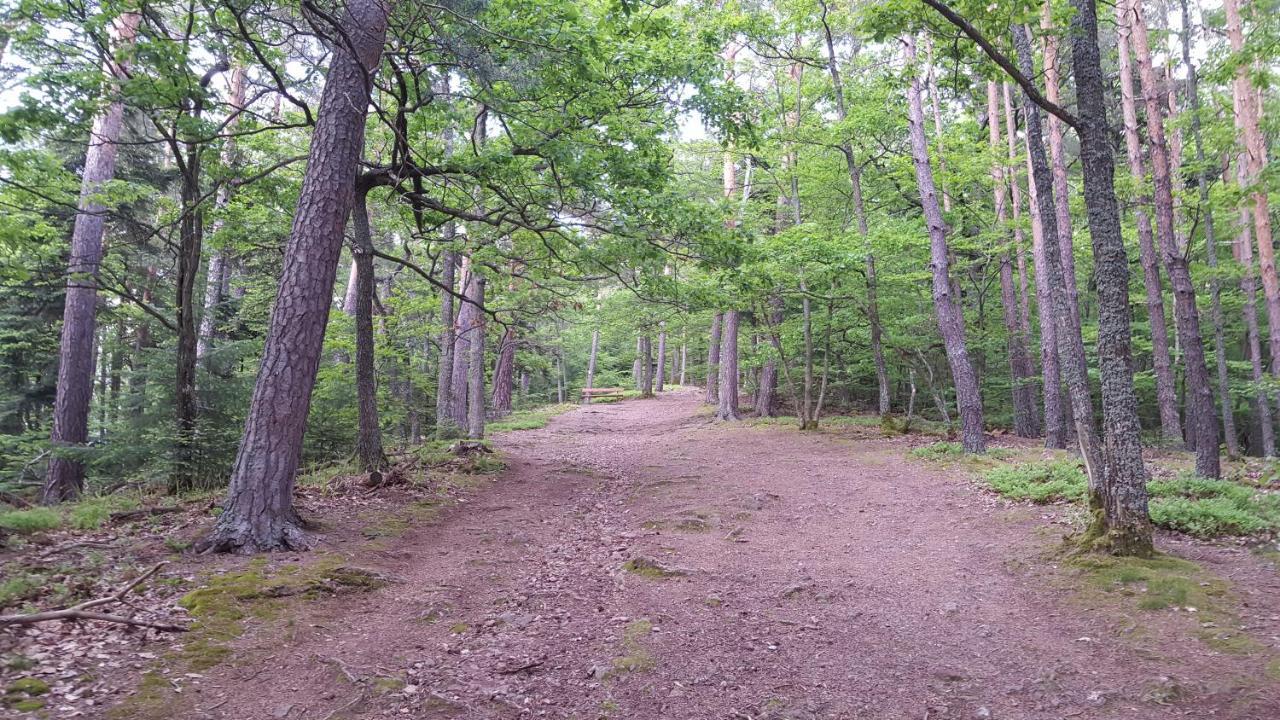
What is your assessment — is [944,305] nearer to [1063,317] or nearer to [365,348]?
[1063,317]

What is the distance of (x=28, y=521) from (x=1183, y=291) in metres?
14.6

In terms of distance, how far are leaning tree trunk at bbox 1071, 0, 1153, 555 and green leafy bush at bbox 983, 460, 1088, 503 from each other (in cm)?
223

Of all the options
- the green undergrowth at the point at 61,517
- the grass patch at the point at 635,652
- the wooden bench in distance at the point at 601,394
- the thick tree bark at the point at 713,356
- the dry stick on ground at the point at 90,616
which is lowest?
the grass patch at the point at 635,652

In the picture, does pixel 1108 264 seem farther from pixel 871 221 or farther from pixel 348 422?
pixel 871 221

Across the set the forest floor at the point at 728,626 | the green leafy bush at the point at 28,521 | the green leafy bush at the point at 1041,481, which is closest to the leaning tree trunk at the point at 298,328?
the forest floor at the point at 728,626

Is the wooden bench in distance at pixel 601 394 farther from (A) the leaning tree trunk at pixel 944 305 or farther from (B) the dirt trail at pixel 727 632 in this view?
(B) the dirt trail at pixel 727 632

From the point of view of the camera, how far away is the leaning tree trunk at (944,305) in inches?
472

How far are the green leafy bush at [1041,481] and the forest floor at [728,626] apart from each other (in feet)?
1.15

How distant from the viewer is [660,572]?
5.93 m

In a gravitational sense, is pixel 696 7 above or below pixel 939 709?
above

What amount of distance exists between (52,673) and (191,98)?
6.85 meters

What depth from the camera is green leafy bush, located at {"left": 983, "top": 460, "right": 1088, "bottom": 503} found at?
7.74 meters

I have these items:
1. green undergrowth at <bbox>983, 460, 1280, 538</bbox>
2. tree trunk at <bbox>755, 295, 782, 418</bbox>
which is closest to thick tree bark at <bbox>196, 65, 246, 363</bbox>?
green undergrowth at <bbox>983, 460, 1280, 538</bbox>

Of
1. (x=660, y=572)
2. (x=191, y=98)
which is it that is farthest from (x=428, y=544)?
(x=191, y=98)
